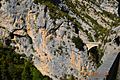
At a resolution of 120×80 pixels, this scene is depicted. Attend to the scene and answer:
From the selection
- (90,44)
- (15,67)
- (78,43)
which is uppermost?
(78,43)

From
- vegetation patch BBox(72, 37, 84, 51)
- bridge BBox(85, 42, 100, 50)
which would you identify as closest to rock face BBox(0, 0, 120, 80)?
vegetation patch BBox(72, 37, 84, 51)

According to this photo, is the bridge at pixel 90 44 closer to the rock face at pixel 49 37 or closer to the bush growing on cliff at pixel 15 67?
the rock face at pixel 49 37

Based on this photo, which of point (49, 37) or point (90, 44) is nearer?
point (49, 37)

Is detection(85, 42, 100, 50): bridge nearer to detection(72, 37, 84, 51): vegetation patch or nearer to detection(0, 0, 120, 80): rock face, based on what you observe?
detection(0, 0, 120, 80): rock face

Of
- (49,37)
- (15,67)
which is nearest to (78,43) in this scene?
(49,37)

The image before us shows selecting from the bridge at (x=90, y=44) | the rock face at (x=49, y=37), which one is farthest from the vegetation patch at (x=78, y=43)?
the bridge at (x=90, y=44)

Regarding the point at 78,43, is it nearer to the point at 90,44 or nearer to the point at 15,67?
the point at 90,44

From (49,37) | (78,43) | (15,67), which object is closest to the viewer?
(15,67)

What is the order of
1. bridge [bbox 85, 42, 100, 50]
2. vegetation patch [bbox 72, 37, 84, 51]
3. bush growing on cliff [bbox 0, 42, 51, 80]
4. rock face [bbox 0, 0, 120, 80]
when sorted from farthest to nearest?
bridge [bbox 85, 42, 100, 50], vegetation patch [bbox 72, 37, 84, 51], rock face [bbox 0, 0, 120, 80], bush growing on cliff [bbox 0, 42, 51, 80]

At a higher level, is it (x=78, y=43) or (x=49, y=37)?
(x=49, y=37)

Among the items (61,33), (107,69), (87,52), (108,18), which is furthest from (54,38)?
(107,69)

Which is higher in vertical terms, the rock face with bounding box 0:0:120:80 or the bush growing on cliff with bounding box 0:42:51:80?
the rock face with bounding box 0:0:120:80
